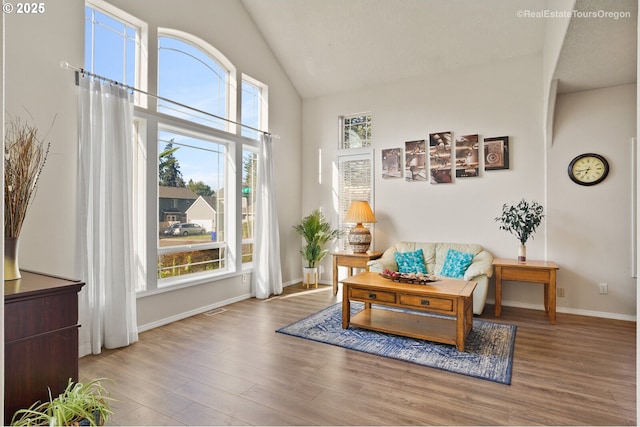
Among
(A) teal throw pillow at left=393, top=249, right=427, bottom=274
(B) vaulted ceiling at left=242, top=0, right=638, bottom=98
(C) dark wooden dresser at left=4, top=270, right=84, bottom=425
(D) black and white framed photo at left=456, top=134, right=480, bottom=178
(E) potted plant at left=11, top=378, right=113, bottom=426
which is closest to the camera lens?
(E) potted plant at left=11, top=378, right=113, bottom=426

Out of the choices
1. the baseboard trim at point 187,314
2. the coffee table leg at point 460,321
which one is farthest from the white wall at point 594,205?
the baseboard trim at point 187,314

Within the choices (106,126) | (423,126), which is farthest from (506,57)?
(106,126)

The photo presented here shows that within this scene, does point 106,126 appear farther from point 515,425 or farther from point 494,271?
point 494,271

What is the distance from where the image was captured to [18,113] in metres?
2.73

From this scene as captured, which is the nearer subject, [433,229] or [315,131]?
[433,229]

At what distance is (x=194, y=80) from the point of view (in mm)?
4480

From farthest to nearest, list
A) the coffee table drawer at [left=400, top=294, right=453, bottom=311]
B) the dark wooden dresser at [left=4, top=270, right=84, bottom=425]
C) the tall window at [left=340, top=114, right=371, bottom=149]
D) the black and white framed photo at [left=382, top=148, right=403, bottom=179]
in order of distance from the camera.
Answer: the tall window at [left=340, top=114, right=371, bottom=149] < the black and white framed photo at [left=382, top=148, right=403, bottom=179] < the coffee table drawer at [left=400, top=294, right=453, bottom=311] < the dark wooden dresser at [left=4, top=270, right=84, bottom=425]

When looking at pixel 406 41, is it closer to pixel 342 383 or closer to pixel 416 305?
pixel 416 305

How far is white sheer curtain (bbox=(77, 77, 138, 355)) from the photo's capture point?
10.1ft

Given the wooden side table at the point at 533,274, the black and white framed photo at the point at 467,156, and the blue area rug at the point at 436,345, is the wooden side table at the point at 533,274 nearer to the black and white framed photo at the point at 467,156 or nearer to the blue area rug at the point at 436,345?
the blue area rug at the point at 436,345

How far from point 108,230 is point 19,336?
159cm

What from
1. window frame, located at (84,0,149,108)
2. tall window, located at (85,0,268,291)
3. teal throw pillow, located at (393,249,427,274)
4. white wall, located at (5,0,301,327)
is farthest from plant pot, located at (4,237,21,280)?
teal throw pillow, located at (393,249,427,274)

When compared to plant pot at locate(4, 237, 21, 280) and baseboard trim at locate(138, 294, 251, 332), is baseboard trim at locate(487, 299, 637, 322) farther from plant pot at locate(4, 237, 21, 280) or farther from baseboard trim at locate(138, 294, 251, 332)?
plant pot at locate(4, 237, 21, 280)

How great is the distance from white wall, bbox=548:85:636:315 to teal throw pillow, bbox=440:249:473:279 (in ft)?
3.42
